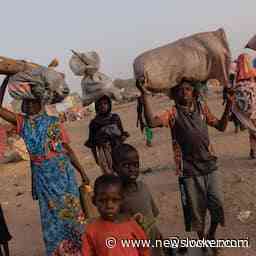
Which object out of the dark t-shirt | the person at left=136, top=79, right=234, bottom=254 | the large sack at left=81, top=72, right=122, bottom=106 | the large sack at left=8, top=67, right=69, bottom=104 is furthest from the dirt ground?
the large sack at left=8, top=67, right=69, bottom=104

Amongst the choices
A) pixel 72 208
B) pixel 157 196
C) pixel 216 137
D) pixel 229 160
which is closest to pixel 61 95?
pixel 72 208

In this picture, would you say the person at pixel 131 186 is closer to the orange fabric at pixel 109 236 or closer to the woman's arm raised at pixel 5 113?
the orange fabric at pixel 109 236

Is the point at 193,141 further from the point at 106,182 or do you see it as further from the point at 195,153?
the point at 106,182

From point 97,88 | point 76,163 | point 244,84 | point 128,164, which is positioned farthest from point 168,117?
point 244,84

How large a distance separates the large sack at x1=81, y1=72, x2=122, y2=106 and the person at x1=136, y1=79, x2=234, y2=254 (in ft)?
3.87

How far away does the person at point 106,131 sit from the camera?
17.0 feet

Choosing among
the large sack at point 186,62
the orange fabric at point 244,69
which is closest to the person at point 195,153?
the large sack at point 186,62

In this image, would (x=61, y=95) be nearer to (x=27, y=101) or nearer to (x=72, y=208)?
(x=27, y=101)

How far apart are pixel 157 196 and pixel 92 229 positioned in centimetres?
422

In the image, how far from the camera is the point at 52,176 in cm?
410

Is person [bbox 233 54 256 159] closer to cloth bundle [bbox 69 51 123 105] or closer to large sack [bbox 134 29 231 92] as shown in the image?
cloth bundle [bbox 69 51 123 105]

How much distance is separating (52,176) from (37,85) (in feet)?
2.59

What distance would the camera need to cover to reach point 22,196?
904 centimetres

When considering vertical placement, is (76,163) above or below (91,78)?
below
